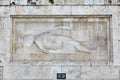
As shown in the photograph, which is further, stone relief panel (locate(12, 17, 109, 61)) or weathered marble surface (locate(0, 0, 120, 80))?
stone relief panel (locate(12, 17, 109, 61))

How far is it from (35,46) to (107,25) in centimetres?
249

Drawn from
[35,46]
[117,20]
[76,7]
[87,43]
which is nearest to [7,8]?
[35,46]

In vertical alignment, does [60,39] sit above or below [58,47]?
above

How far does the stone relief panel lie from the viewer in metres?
9.48

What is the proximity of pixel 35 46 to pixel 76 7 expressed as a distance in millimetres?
1875

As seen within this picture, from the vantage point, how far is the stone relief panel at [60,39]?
31.1 ft

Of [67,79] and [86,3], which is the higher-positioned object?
[86,3]

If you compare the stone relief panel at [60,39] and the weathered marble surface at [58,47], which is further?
the stone relief panel at [60,39]

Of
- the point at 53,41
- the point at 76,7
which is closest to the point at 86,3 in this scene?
the point at 76,7

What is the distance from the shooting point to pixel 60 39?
31.2 feet

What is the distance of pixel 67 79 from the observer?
9.30 m

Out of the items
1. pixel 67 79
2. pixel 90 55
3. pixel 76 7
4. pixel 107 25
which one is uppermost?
pixel 76 7

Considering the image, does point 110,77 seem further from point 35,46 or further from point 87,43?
point 35,46

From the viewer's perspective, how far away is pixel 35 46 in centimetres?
952
